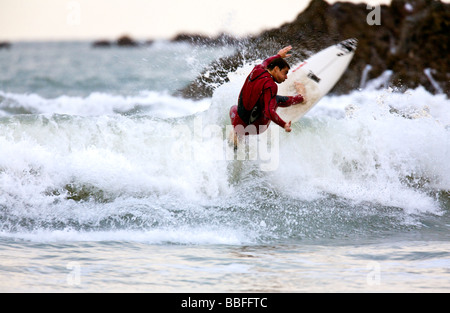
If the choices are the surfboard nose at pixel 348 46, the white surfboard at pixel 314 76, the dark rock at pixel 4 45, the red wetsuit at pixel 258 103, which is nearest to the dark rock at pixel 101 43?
the dark rock at pixel 4 45

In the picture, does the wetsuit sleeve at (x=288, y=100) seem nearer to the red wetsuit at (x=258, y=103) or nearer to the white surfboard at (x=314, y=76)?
the red wetsuit at (x=258, y=103)

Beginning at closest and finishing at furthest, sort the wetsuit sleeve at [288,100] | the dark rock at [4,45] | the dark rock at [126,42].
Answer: the wetsuit sleeve at [288,100] < the dark rock at [126,42] < the dark rock at [4,45]

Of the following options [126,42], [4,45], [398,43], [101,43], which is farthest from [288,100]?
[4,45]

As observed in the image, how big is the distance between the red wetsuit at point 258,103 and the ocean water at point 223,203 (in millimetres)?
563

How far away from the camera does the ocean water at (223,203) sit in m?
4.94

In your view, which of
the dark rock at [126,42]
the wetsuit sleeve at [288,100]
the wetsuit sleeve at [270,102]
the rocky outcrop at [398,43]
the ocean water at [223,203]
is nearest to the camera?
the ocean water at [223,203]

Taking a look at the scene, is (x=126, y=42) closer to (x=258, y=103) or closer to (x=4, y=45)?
(x=4, y=45)

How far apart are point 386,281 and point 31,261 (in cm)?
288

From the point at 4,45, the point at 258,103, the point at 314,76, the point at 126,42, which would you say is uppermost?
the point at 4,45

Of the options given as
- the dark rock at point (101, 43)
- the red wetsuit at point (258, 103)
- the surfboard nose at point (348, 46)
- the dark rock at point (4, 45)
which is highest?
the dark rock at point (101, 43)

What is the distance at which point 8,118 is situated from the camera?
8438 millimetres

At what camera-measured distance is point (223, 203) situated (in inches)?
276

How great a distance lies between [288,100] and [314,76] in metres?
0.77
